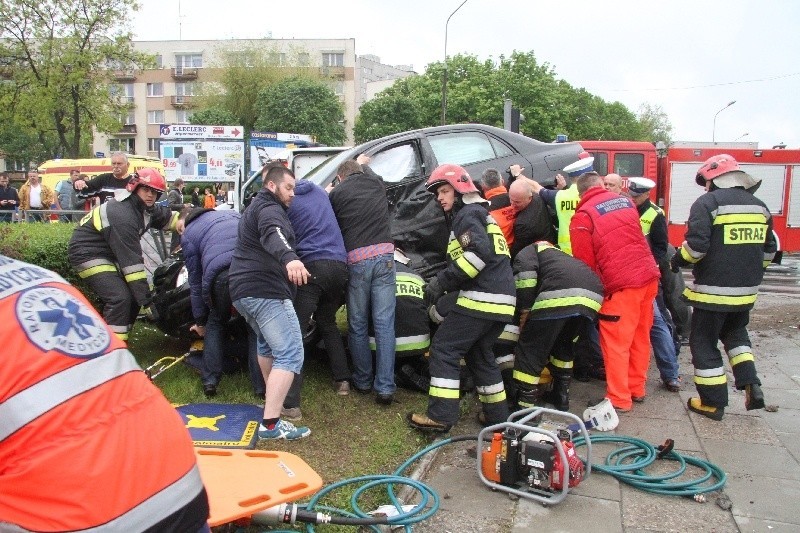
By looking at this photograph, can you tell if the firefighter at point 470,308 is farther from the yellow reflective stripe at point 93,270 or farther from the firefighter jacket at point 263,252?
the yellow reflective stripe at point 93,270

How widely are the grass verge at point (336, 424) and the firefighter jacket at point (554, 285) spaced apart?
49.4 inches

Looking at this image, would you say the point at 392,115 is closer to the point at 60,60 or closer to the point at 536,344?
the point at 60,60

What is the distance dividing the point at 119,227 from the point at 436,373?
9.35 ft

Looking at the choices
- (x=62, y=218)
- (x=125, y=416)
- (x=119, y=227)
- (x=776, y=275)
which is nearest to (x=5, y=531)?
(x=125, y=416)

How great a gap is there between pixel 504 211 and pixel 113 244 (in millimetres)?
3372

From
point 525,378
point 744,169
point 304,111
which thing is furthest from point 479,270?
point 304,111

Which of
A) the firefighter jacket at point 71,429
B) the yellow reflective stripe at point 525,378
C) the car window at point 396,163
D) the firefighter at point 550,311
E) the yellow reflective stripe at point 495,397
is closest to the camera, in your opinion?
the firefighter jacket at point 71,429

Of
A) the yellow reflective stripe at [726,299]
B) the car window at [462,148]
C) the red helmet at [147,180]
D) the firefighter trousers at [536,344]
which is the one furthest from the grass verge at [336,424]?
the car window at [462,148]

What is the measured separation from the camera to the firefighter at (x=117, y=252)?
5.45 m

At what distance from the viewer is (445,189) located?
4910 mm

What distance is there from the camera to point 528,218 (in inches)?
239

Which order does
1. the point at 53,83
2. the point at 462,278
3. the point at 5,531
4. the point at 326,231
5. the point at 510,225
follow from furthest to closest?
the point at 53,83 → the point at 510,225 → the point at 326,231 → the point at 462,278 → the point at 5,531

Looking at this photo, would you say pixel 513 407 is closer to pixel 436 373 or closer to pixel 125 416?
pixel 436 373

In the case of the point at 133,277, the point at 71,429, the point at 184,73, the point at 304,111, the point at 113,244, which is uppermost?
the point at 184,73
